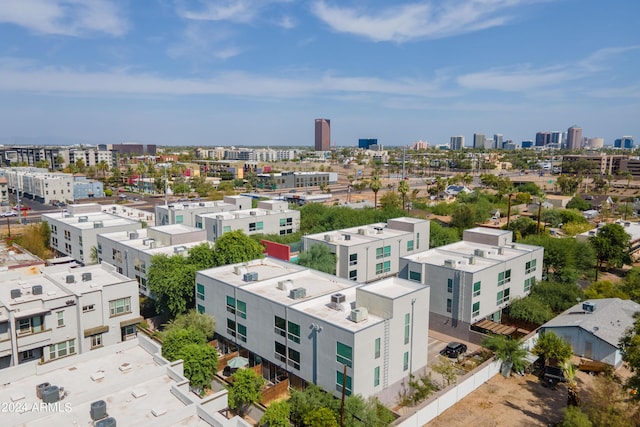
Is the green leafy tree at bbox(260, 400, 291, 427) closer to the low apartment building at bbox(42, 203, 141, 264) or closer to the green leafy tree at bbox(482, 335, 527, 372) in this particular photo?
the green leafy tree at bbox(482, 335, 527, 372)

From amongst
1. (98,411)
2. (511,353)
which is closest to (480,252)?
(511,353)

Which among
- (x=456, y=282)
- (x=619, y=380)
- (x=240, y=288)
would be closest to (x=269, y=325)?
(x=240, y=288)

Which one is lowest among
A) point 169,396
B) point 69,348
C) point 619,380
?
point 619,380

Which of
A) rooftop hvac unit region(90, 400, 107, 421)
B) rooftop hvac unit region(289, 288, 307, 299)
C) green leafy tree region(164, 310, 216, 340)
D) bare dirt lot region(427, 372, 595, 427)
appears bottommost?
bare dirt lot region(427, 372, 595, 427)

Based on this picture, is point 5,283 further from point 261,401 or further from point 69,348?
point 261,401

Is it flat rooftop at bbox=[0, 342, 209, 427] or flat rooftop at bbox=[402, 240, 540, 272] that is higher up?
flat rooftop at bbox=[402, 240, 540, 272]

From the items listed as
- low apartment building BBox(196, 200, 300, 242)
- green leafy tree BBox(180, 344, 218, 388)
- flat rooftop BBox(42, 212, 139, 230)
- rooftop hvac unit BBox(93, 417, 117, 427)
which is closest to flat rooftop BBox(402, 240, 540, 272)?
green leafy tree BBox(180, 344, 218, 388)

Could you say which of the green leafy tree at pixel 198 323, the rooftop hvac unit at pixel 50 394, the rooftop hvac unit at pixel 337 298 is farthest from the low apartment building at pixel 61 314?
the rooftop hvac unit at pixel 337 298
